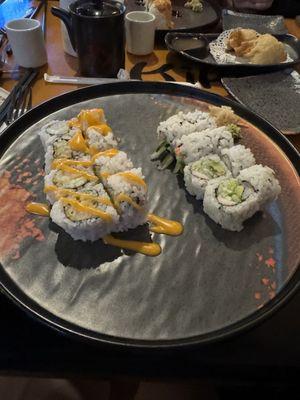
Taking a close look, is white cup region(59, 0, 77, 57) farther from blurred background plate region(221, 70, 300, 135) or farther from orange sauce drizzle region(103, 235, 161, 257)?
orange sauce drizzle region(103, 235, 161, 257)

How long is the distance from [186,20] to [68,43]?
745 millimetres

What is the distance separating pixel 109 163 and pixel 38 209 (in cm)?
26

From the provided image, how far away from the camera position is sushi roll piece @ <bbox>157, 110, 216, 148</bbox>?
1.29 metres

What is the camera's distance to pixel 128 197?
1.05 m

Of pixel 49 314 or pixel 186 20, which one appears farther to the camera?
pixel 186 20

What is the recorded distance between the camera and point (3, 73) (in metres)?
1.75

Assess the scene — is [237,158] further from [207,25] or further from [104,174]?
[207,25]

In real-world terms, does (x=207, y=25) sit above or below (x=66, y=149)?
above

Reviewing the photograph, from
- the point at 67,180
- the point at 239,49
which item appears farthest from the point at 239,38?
the point at 67,180

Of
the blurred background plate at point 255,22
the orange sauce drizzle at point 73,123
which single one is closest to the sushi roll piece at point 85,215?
the orange sauce drizzle at point 73,123

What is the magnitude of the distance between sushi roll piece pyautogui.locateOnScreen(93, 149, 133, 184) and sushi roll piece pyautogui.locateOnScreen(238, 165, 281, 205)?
373 millimetres

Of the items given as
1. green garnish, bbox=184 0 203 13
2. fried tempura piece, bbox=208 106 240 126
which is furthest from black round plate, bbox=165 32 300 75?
fried tempura piece, bbox=208 106 240 126

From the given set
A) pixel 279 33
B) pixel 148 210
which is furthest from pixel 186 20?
pixel 148 210

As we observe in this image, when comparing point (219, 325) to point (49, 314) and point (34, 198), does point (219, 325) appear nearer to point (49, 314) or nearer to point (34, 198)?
point (49, 314)
